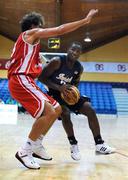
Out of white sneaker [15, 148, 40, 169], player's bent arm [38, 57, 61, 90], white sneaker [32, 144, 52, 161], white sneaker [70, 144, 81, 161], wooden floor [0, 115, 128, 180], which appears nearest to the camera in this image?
wooden floor [0, 115, 128, 180]

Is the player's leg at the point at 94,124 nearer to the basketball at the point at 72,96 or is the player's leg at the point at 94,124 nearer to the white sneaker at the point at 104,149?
the white sneaker at the point at 104,149

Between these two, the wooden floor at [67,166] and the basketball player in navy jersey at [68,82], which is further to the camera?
the basketball player in navy jersey at [68,82]

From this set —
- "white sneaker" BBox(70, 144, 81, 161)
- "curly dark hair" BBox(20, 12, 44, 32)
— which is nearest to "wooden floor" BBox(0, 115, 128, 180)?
"white sneaker" BBox(70, 144, 81, 161)

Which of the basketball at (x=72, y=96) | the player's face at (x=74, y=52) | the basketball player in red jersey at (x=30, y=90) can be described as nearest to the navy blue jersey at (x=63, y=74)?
the player's face at (x=74, y=52)

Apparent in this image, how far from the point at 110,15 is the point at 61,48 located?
3.49 metres

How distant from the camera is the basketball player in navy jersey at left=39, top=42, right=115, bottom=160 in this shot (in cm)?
441

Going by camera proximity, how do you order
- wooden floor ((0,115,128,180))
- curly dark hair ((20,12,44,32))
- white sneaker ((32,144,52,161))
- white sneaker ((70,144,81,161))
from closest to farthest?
1. wooden floor ((0,115,128,180))
2. curly dark hair ((20,12,44,32))
3. white sneaker ((32,144,52,161))
4. white sneaker ((70,144,81,161))

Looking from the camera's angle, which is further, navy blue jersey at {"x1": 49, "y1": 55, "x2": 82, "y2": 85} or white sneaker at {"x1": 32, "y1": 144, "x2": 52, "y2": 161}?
navy blue jersey at {"x1": 49, "y1": 55, "x2": 82, "y2": 85}

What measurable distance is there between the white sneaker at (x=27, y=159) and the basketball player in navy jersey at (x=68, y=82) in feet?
2.50

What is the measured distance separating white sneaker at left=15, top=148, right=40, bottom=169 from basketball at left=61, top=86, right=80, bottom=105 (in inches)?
33.5

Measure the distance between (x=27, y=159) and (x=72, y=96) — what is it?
0.96 m

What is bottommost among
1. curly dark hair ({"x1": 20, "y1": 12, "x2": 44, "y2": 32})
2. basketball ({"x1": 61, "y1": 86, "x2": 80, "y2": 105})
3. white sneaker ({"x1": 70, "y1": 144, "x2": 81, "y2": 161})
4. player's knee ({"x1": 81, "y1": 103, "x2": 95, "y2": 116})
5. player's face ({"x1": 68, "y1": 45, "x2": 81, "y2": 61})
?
white sneaker ({"x1": 70, "y1": 144, "x2": 81, "y2": 161})

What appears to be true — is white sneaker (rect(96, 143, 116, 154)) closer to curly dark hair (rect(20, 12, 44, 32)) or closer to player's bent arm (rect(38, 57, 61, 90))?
player's bent arm (rect(38, 57, 61, 90))

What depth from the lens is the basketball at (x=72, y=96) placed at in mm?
4234
